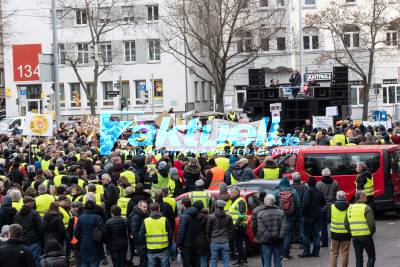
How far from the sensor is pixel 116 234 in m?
15.2

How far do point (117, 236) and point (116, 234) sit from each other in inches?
2.0

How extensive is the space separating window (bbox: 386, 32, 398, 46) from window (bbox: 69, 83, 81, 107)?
22550 mm

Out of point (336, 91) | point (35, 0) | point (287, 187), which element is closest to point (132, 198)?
point (287, 187)

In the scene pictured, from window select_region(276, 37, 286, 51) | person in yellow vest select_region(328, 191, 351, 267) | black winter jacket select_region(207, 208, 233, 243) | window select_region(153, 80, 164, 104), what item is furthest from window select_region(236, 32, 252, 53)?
black winter jacket select_region(207, 208, 233, 243)

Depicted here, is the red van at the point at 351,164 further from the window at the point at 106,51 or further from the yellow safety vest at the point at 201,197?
the window at the point at 106,51

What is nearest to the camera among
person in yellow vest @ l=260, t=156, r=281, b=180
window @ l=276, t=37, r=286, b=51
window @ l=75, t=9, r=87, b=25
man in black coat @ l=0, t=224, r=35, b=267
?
man in black coat @ l=0, t=224, r=35, b=267

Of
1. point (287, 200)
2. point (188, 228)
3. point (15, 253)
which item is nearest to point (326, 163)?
point (287, 200)

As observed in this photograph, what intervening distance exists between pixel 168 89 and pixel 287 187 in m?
43.9

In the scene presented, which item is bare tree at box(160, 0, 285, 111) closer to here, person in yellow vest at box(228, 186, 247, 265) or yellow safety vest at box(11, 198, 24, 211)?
person in yellow vest at box(228, 186, 247, 265)

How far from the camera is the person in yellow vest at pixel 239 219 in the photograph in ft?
52.7

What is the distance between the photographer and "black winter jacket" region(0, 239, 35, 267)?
11.5 m

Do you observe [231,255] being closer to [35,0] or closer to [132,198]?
[132,198]

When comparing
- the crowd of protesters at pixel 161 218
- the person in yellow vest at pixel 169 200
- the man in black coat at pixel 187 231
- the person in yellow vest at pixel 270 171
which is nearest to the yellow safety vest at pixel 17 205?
the crowd of protesters at pixel 161 218

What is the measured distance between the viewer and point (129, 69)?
204 feet
